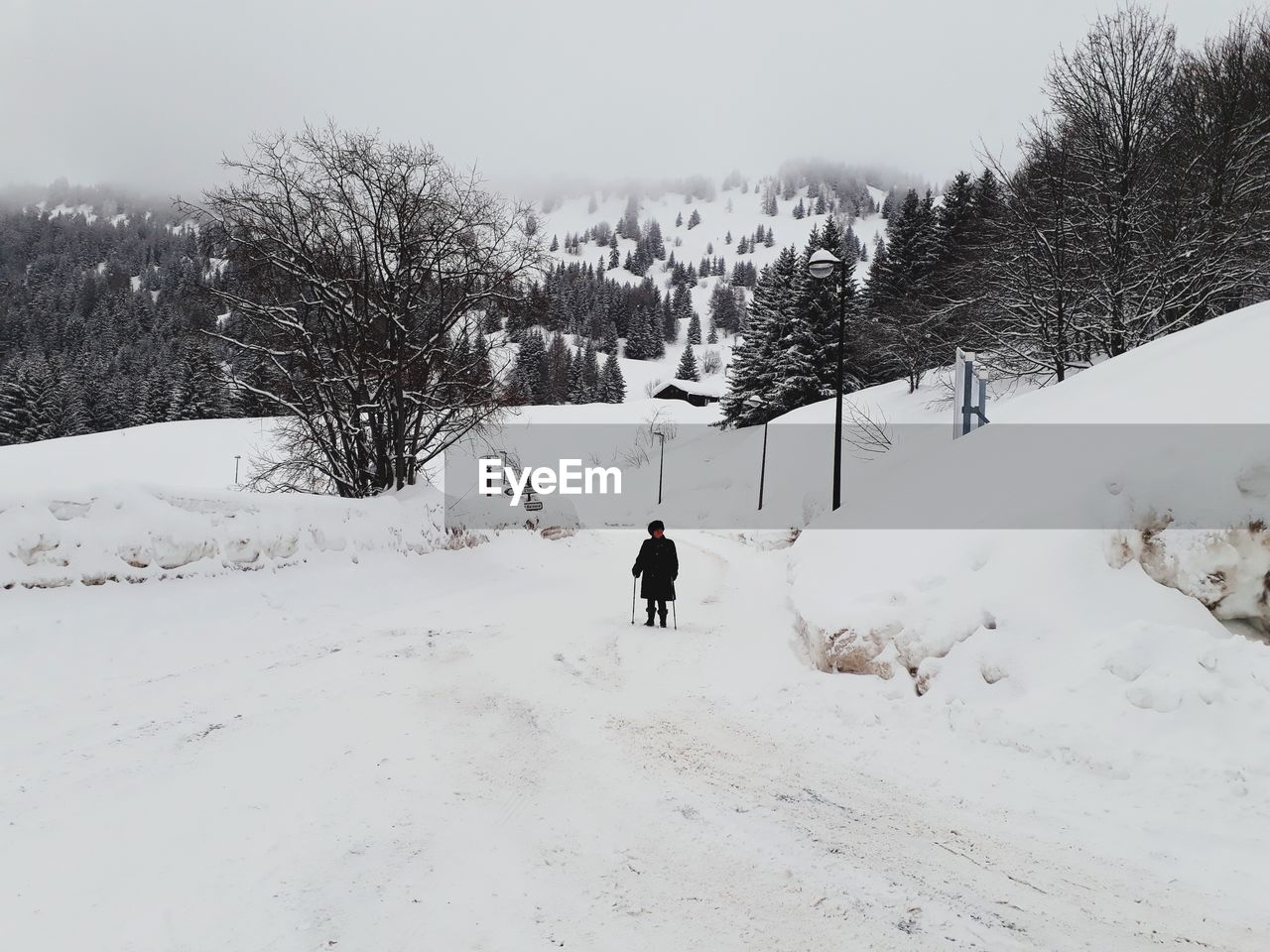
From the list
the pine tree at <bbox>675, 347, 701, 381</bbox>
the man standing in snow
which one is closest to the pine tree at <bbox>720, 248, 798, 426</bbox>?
the man standing in snow

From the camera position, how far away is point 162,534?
772 cm

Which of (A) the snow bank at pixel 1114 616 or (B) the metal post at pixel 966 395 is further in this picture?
(B) the metal post at pixel 966 395

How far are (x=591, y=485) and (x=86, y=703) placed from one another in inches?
1654

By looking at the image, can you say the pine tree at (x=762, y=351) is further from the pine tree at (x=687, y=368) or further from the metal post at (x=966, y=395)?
the pine tree at (x=687, y=368)

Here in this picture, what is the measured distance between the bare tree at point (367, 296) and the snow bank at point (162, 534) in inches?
175

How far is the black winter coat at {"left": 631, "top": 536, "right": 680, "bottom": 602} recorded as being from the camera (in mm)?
9414

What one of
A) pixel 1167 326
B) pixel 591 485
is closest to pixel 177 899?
pixel 1167 326

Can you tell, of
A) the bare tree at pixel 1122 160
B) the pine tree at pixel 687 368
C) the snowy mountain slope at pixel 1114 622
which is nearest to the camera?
the snowy mountain slope at pixel 1114 622

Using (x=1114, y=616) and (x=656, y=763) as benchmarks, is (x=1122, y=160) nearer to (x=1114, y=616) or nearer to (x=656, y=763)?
(x=1114, y=616)

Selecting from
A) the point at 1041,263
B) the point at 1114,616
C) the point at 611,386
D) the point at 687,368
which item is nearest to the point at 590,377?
the point at 611,386

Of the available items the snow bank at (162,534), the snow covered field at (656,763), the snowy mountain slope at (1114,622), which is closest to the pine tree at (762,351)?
the snow covered field at (656,763)

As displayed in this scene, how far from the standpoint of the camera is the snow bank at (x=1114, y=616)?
434cm

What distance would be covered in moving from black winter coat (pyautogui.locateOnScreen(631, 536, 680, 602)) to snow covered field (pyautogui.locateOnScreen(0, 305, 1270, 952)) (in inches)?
41.6

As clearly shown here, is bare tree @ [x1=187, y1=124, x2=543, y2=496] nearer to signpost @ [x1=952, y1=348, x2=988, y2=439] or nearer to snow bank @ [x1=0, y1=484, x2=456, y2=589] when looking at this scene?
snow bank @ [x1=0, y1=484, x2=456, y2=589]
